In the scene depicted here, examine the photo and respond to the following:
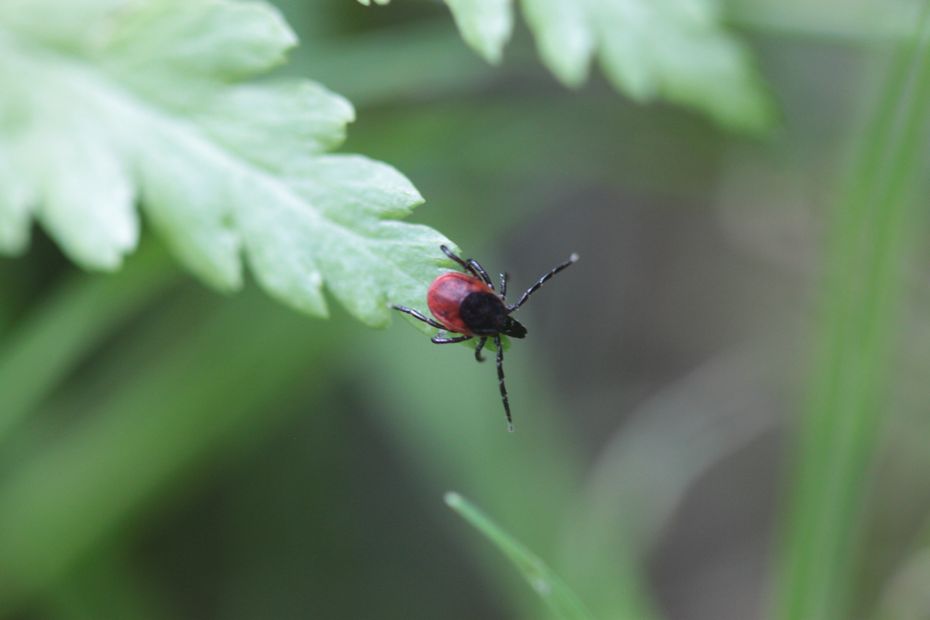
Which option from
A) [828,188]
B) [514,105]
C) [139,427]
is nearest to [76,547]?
[139,427]

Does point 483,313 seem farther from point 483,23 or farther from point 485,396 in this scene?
point 485,396

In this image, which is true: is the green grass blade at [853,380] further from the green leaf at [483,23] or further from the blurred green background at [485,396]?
the green leaf at [483,23]

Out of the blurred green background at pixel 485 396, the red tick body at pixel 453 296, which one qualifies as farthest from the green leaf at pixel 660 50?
the red tick body at pixel 453 296

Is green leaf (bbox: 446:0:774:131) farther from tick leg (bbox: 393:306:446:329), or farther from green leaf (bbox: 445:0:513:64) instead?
tick leg (bbox: 393:306:446:329)

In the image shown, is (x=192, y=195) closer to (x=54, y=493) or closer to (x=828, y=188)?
(x=54, y=493)

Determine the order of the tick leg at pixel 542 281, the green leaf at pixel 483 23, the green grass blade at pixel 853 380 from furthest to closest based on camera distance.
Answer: the tick leg at pixel 542 281 < the green grass blade at pixel 853 380 < the green leaf at pixel 483 23

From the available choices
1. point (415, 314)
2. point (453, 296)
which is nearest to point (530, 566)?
point (415, 314)

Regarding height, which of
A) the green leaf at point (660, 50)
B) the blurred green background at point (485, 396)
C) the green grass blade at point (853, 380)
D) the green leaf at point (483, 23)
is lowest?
the blurred green background at point (485, 396)

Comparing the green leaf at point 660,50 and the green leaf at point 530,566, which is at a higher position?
the green leaf at point 660,50
